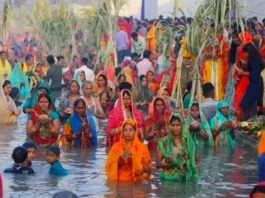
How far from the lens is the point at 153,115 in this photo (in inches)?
571

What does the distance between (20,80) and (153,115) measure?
12.0 m

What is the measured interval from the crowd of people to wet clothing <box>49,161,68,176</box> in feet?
0.04

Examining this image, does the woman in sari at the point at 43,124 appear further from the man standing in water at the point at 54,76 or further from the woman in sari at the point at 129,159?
the man standing in water at the point at 54,76

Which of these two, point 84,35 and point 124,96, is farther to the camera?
point 84,35

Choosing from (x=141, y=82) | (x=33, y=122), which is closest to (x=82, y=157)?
(x=33, y=122)

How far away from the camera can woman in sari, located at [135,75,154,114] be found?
20.0 metres

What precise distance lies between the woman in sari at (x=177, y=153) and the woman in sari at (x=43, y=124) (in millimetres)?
3106

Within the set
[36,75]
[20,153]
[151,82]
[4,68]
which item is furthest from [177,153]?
[4,68]

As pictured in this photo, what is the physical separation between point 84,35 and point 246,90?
1231cm

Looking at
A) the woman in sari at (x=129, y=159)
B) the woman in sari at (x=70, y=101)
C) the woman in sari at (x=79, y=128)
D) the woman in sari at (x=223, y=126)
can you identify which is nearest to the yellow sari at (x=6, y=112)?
the woman in sari at (x=70, y=101)

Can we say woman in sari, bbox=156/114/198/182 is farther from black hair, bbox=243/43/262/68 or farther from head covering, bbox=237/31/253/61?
head covering, bbox=237/31/253/61

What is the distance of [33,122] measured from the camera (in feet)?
47.4

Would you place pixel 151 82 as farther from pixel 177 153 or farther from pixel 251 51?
pixel 177 153

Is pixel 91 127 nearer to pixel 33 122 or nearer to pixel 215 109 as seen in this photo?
pixel 33 122
